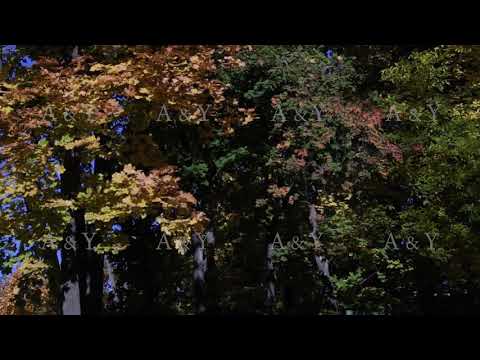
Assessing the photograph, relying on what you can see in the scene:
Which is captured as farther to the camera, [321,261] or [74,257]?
[321,261]

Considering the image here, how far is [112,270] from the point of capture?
470 inches

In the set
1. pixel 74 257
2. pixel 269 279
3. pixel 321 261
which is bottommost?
pixel 269 279

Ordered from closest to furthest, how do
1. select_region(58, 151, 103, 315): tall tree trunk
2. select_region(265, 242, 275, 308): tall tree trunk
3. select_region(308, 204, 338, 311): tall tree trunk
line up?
1. select_region(58, 151, 103, 315): tall tree trunk
2. select_region(308, 204, 338, 311): tall tree trunk
3. select_region(265, 242, 275, 308): tall tree trunk

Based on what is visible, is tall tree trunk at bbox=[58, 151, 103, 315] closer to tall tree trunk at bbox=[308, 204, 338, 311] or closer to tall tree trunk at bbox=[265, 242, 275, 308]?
tall tree trunk at bbox=[265, 242, 275, 308]

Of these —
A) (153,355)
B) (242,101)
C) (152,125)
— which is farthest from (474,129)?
(153,355)

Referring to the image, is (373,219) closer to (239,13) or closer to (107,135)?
(107,135)

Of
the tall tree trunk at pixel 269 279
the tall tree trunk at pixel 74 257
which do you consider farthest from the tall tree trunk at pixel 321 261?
the tall tree trunk at pixel 74 257

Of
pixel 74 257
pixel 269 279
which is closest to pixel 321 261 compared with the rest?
pixel 269 279

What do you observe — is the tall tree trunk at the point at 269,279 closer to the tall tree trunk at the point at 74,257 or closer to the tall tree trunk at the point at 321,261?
the tall tree trunk at the point at 321,261

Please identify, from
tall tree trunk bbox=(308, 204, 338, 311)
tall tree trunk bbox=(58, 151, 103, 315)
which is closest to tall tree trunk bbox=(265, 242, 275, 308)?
tall tree trunk bbox=(308, 204, 338, 311)

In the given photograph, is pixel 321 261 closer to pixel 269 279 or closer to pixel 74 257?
pixel 269 279

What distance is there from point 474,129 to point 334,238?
3.30 meters

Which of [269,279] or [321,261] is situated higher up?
[321,261]

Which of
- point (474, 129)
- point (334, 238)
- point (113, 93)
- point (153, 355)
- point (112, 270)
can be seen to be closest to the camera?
point (153, 355)
